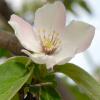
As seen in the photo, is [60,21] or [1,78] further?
[60,21]

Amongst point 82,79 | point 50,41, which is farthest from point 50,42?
point 82,79

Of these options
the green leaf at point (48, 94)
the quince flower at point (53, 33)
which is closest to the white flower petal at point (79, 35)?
the quince flower at point (53, 33)

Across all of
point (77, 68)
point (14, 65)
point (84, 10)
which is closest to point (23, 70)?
point (14, 65)

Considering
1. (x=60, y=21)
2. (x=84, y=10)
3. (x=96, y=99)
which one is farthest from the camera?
(x=84, y=10)

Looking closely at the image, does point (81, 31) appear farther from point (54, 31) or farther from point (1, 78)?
point (1, 78)

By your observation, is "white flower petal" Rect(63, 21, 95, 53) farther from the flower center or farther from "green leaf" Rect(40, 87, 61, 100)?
"green leaf" Rect(40, 87, 61, 100)

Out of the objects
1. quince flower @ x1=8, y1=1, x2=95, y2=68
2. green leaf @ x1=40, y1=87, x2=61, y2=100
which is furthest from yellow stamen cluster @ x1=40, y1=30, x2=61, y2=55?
green leaf @ x1=40, y1=87, x2=61, y2=100

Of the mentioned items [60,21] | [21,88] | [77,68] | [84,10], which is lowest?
[21,88]
